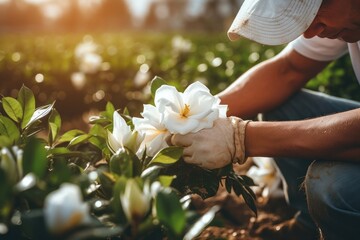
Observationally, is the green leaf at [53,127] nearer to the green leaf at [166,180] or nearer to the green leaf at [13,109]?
the green leaf at [13,109]

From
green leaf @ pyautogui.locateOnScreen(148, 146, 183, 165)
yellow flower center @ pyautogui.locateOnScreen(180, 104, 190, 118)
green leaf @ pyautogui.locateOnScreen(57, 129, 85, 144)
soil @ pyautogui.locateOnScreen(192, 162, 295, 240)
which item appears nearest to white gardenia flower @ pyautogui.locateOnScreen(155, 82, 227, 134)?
yellow flower center @ pyautogui.locateOnScreen(180, 104, 190, 118)

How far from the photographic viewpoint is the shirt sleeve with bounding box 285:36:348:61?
89.9 inches

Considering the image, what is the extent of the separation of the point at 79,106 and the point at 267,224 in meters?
2.74

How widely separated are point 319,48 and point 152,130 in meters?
1.18

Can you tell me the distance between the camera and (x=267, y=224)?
2.41 metres

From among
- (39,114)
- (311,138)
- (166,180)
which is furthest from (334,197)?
(39,114)

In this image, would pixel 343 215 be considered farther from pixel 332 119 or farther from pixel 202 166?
pixel 202 166

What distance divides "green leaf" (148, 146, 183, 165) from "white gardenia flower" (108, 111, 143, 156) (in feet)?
0.28

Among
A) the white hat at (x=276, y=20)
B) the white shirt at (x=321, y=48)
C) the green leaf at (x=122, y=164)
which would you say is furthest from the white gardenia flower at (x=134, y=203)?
the white shirt at (x=321, y=48)

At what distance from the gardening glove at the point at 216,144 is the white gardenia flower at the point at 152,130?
0.05 m

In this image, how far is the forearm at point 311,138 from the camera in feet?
5.16

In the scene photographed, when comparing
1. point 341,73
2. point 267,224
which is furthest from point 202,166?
point 341,73

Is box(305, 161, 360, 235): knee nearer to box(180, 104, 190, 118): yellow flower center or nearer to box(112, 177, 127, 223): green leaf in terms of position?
box(180, 104, 190, 118): yellow flower center

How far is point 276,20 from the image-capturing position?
5.51ft
